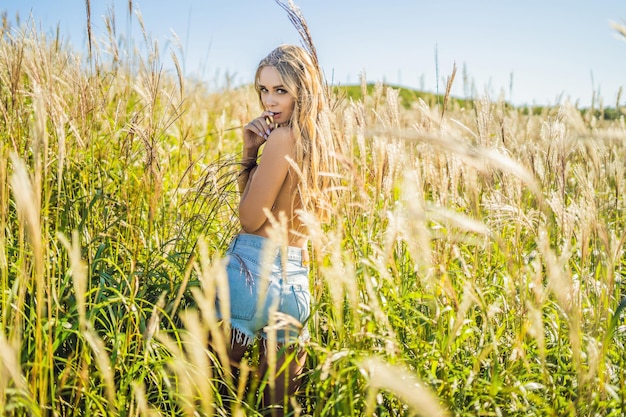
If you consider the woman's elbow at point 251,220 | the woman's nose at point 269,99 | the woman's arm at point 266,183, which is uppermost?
the woman's nose at point 269,99

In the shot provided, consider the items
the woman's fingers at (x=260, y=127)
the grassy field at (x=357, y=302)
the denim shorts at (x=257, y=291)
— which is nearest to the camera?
the grassy field at (x=357, y=302)

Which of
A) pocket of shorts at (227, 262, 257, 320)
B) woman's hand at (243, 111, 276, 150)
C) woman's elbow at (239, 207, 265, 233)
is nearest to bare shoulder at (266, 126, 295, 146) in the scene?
woman's hand at (243, 111, 276, 150)

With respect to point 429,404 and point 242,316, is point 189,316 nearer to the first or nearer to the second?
point 429,404

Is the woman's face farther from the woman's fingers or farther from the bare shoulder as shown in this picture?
the bare shoulder

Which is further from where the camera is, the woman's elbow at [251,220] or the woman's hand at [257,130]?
the woman's hand at [257,130]

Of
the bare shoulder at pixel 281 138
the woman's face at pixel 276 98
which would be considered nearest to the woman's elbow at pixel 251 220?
the bare shoulder at pixel 281 138

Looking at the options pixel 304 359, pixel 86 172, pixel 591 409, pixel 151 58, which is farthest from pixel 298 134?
pixel 591 409

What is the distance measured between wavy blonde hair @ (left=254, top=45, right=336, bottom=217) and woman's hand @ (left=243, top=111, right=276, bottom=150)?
135mm

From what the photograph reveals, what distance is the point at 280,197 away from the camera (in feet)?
6.66

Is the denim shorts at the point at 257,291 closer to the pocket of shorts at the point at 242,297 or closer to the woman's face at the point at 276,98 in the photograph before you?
the pocket of shorts at the point at 242,297

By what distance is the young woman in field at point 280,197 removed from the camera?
1.83 meters

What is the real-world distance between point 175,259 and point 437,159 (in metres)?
1.31

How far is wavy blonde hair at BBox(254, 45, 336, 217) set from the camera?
1.97 metres

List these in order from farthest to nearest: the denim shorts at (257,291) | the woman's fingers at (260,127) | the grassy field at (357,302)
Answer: the woman's fingers at (260,127) → the denim shorts at (257,291) → the grassy field at (357,302)
